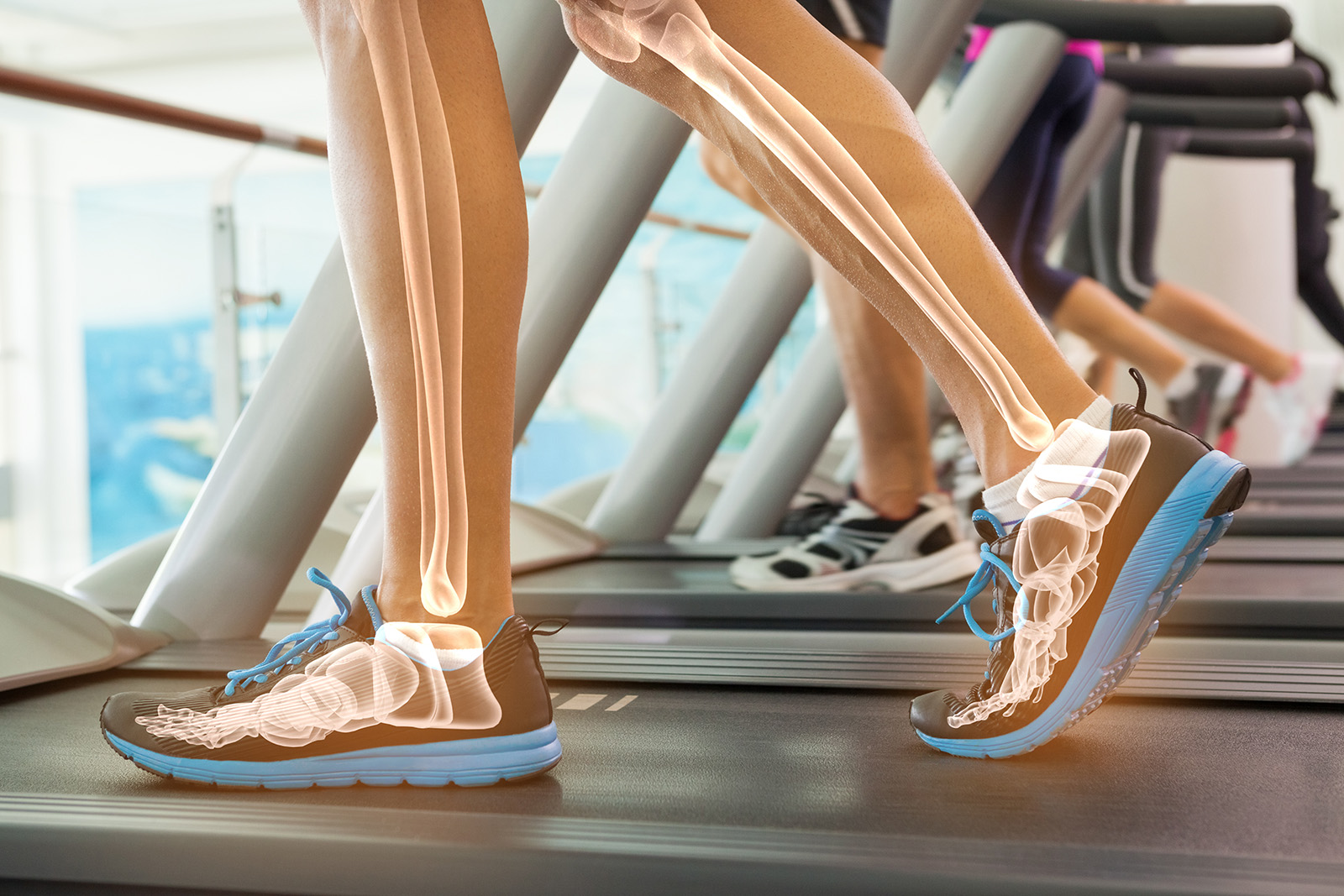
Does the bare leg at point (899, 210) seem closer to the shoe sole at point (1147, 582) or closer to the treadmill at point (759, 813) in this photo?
the shoe sole at point (1147, 582)

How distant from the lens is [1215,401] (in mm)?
3578

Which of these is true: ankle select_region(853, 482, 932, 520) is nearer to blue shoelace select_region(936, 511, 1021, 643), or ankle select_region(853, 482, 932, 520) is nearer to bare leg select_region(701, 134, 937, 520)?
bare leg select_region(701, 134, 937, 520)

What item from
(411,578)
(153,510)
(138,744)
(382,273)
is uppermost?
(382,273)

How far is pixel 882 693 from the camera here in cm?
109

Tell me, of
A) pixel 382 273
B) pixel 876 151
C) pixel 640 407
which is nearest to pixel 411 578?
pixel 382 273

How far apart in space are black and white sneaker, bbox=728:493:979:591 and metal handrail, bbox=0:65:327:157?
4.00 feet

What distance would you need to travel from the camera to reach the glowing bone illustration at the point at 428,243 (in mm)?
755

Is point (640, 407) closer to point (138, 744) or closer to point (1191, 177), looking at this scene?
point (1191, 177)

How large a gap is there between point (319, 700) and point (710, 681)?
48 centimetres

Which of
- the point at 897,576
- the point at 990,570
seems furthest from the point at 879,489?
the point at 990,570

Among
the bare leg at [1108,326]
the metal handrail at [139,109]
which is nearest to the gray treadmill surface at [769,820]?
the metal handrail at [139,109]

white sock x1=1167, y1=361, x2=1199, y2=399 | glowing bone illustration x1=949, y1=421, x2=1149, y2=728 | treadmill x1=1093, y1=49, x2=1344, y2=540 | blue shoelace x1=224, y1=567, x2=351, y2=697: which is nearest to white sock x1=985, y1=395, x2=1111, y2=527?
glowing bone illustration x1=949, y1=421, x2=1149, y2=728

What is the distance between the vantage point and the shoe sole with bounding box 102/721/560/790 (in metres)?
0.78

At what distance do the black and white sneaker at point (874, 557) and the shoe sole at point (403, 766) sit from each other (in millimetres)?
900
